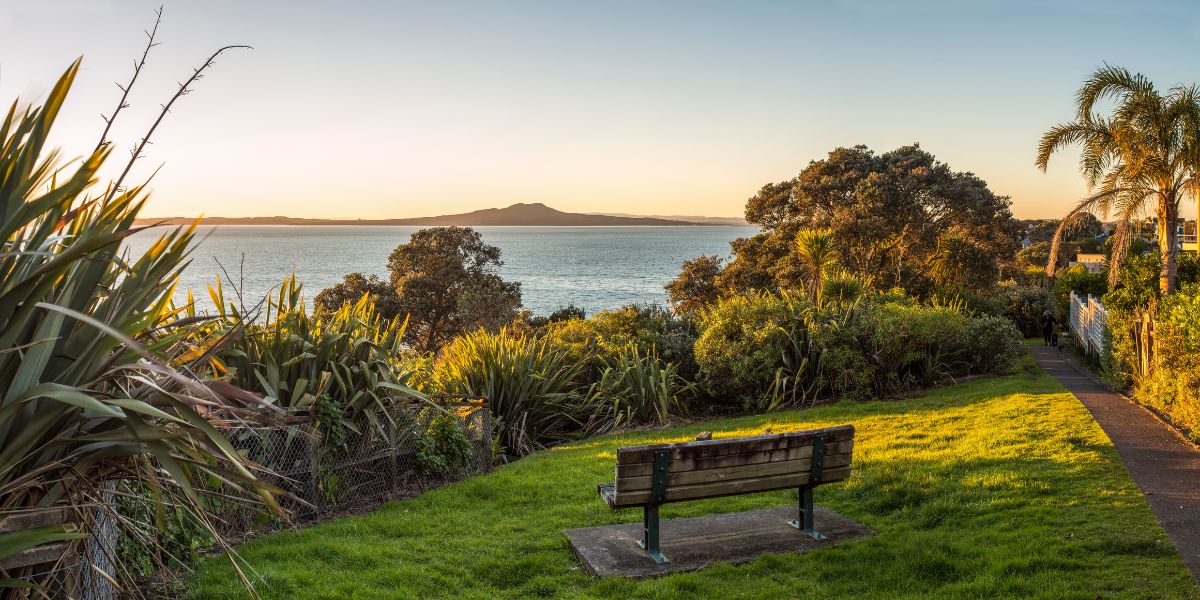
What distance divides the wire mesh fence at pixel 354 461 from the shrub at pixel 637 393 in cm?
383

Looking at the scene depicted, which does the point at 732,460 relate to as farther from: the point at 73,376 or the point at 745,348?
the point at 745,348

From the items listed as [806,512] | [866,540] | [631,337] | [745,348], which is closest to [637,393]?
[745,348]

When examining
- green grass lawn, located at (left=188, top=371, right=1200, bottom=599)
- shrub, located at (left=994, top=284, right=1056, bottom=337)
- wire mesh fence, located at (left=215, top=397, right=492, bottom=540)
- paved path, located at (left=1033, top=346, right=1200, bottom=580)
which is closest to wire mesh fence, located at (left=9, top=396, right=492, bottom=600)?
wire mesh fence, located at (left=215, top=397, right=492, bottom=540)

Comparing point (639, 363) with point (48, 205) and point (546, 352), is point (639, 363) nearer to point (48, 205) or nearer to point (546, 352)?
point (546, 352)

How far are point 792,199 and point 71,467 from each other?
124 feet

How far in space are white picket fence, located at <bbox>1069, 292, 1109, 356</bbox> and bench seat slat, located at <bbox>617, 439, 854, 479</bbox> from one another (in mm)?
12041

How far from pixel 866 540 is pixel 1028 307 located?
91.2ft

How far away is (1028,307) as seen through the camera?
1178 inches

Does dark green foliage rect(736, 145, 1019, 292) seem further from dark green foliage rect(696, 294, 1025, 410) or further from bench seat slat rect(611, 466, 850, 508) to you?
bench seat slat rect(611, 466, 850, 508)

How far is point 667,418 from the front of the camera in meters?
12.8

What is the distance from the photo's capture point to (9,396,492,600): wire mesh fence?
6.40 meters

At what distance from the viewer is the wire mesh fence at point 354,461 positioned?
21.0ft

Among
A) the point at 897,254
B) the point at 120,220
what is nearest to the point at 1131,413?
the point at 120,220

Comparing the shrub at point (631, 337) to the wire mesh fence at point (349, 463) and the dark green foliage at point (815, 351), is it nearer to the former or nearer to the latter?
the dark green foliage at point (815, 351)
